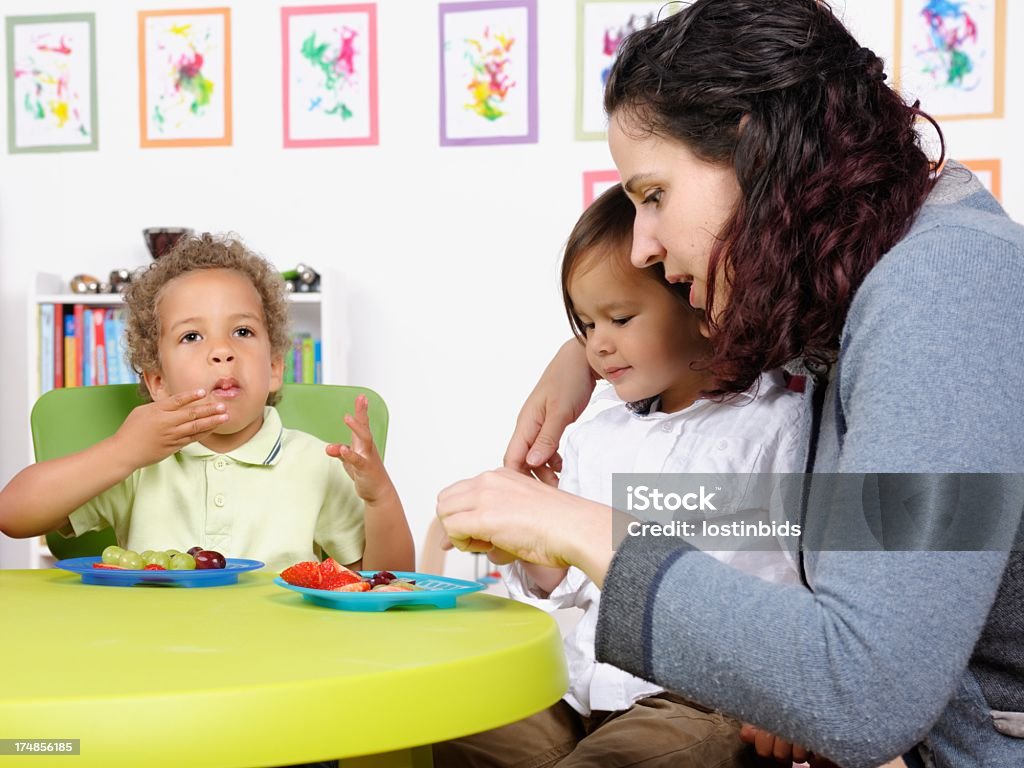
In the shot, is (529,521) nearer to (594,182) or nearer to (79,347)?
(594,182)

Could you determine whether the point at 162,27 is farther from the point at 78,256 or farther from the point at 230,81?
the point at 78,256

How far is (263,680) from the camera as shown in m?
0.71

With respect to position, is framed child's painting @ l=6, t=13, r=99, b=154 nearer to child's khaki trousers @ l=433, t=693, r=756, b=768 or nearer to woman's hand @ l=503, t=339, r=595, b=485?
woman's hand @ l=503, t=339, r=595, b=485

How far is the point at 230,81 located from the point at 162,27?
0.29 m

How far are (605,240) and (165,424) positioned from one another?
64 cm

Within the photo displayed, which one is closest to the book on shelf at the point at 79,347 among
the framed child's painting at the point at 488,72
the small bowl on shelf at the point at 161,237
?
the small bowl on shelf at the point at 161,237

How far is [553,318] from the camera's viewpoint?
350 centimetres

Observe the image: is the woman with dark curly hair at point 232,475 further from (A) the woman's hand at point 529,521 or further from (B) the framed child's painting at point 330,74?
(B) the framed child's painting at point 330,74

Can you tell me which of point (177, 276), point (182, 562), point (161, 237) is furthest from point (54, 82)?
point (182, 562)

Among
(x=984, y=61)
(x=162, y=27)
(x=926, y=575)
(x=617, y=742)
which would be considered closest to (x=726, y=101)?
(x=926, y=575)

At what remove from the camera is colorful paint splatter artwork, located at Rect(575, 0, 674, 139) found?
11.3 feet

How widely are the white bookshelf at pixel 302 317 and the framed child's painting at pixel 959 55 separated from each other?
1.84 meters

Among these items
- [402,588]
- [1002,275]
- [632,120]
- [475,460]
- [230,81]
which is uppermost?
[230,81]

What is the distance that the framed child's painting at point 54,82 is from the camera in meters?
3.68
